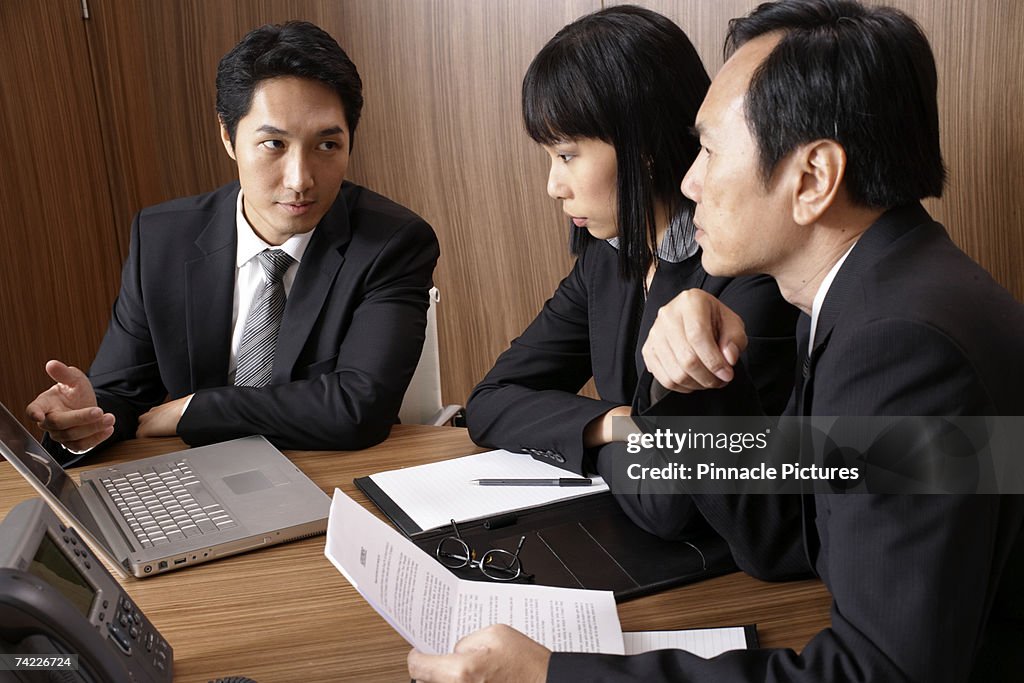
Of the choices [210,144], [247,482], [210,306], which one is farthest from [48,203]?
[247,482]

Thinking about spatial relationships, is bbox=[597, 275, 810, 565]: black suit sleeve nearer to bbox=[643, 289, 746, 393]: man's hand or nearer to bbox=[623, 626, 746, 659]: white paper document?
bbox=[643, 289, 746, 393]: man's hand

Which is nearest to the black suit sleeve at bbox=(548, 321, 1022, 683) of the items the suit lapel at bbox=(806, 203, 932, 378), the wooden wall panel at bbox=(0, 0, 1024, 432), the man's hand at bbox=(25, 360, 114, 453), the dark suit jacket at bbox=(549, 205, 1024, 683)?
the dark suit jacket at bbox=(549, 205, 1024, 683)

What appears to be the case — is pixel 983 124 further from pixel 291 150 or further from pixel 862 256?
pixel 291 150

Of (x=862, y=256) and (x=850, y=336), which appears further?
(x=862, y=256)

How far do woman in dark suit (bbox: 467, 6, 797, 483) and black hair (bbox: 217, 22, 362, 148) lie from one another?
57 centimetres

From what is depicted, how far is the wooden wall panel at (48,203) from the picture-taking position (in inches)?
127

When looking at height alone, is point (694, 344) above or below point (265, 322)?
above

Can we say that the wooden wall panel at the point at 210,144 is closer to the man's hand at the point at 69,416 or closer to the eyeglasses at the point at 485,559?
the man's hand at the point at 69,416

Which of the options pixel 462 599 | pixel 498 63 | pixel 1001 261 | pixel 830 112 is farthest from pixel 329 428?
pixel 498 63

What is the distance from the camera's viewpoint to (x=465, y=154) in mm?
3496

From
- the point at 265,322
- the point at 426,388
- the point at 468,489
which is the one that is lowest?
the point at 426,388

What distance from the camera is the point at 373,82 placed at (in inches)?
143

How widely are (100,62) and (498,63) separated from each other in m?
1.50

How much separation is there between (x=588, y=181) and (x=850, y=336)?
813 mm
